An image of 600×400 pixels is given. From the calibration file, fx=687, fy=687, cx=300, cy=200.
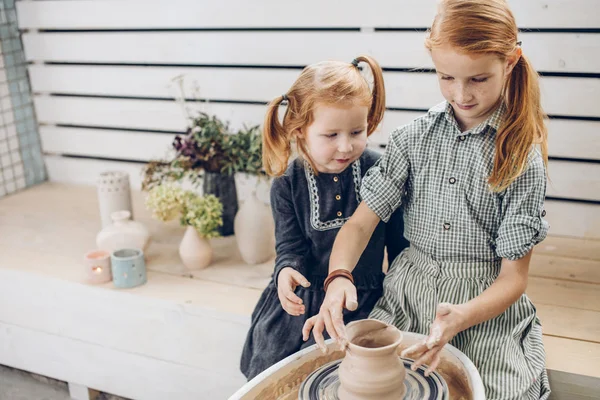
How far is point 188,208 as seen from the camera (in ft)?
8.17

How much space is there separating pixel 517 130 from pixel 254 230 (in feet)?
3.63

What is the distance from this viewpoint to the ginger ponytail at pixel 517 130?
5.12ft

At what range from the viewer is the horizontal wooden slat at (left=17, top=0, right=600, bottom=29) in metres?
2.39

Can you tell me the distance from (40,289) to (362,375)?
1.51m

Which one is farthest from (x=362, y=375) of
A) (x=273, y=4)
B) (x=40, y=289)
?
(x=273, y=4)

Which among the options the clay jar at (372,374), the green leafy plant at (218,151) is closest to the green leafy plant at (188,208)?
the green leafy plant at (218,151)

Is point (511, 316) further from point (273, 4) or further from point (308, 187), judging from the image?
point (273, 4)

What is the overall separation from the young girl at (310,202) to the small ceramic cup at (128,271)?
0.58 m

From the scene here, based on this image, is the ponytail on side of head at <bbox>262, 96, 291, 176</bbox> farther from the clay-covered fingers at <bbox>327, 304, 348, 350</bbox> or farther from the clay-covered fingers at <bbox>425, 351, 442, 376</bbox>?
the clay-covered fingers at <bbox>425, 351, 442, 376</bbox>

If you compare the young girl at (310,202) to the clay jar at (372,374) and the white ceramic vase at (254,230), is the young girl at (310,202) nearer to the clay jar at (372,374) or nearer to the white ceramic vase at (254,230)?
the clay jar at (372,374)

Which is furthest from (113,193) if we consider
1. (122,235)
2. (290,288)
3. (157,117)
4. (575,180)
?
(575,180)

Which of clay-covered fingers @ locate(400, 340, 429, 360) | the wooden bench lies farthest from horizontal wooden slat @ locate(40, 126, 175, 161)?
clay-covered fingers @ locate(400, 340, 429, 360)

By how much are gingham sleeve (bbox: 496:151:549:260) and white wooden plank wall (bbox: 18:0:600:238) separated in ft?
3.27

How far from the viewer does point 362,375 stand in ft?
4.55
